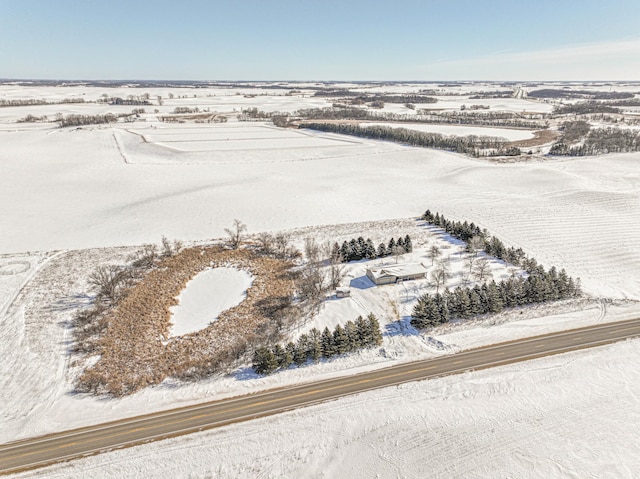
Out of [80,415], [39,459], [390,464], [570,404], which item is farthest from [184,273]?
[570,404]

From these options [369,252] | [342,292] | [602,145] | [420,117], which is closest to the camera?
[342,292]

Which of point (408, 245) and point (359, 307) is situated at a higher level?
point (408, 245)

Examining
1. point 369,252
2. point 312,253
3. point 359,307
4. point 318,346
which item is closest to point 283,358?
point 318,346

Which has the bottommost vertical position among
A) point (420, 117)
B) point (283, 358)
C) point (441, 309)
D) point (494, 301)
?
point (283, 358)

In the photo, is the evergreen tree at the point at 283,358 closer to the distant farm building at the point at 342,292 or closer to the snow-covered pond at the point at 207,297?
the snow-covered pond at the point at 207,297

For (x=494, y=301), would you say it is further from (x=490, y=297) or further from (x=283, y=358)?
(x=283, y=358)

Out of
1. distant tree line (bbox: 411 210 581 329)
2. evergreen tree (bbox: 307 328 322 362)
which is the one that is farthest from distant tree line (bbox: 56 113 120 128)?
distant tree line (bbox: 411 210 581 329)

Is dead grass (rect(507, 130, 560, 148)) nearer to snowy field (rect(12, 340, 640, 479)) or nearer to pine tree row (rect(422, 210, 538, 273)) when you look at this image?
pine tree row (rect(422, 210, 538, 273))

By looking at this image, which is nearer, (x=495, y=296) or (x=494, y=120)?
(x=495, y=296)
